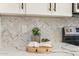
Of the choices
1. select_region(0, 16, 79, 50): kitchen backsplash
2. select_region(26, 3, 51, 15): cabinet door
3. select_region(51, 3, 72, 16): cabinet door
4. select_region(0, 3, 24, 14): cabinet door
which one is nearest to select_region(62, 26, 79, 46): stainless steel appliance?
select_region(0, 16, 79, 50): kitchen backsplash

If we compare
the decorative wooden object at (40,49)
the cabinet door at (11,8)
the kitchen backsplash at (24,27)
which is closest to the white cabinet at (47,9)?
the cabinet door at (11,8)

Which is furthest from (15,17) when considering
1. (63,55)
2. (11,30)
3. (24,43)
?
(63,55)

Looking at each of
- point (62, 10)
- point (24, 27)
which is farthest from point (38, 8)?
point (24, 27)

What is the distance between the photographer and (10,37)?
9.29ft

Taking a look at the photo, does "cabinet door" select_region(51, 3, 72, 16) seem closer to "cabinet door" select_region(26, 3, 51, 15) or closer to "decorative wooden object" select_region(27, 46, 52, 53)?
"cabinet door" select_region(26, 3, 51, 15)

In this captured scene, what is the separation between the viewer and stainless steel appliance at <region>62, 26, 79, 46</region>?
2842mm

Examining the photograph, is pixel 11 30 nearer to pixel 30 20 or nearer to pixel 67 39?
pixel 30 20

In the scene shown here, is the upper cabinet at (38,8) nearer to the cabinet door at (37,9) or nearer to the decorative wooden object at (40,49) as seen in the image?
the cabinet door at (37,9)

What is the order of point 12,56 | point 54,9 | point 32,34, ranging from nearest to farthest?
point 12,56
point 54,9
point 32,34

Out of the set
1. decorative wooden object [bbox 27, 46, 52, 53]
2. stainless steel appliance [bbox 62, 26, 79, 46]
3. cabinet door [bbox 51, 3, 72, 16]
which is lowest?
decorative wooden object [bbox 27, 46, 52, 53]

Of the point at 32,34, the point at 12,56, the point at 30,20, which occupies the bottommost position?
the point at 12,56

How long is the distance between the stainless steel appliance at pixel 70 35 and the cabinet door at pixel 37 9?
0.48 meters

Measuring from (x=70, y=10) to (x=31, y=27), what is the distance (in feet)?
2.13

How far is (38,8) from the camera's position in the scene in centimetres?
255
